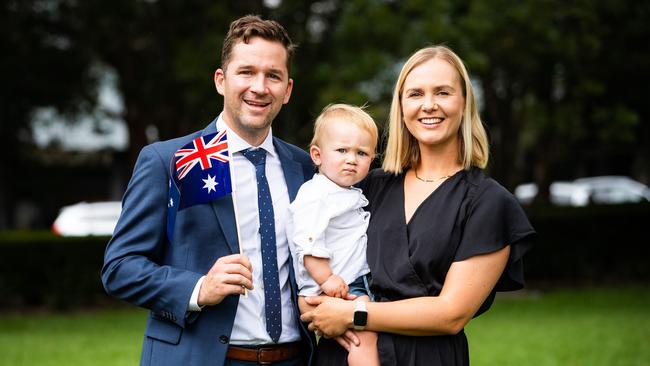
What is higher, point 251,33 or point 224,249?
point 251,33

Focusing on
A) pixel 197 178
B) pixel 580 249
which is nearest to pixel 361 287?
pixel 197 178

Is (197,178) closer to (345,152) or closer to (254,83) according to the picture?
(254,83)

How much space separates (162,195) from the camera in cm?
372

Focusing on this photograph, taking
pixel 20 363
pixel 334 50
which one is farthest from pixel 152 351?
pixel 334 50

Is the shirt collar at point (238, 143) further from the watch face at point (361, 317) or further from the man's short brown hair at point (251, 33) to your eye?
the watch face at point (361, 317)

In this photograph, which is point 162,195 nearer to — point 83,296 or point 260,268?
point 260,268

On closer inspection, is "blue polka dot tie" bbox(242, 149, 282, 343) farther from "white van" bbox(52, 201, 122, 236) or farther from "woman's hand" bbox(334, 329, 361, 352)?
"white van" bbox(52, 201, 122, 236)

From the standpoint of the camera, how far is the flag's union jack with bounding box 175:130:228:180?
3.79 meters

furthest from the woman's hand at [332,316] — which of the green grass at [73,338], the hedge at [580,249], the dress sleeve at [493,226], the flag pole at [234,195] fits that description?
the hedge at [580,249]

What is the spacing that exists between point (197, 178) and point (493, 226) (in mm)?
1297

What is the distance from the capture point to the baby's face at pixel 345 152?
3.99 meters

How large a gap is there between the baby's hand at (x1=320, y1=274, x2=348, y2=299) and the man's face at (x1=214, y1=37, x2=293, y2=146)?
77cm

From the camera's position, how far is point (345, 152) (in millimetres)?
4023

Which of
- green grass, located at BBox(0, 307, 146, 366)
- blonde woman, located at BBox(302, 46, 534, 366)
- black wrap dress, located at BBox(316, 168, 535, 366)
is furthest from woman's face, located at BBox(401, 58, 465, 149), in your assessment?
green grass, located at BBox(0, 307, 146, 366)
